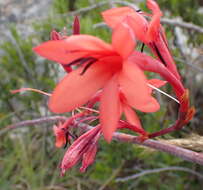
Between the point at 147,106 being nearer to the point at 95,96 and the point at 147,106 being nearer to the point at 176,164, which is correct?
the point at 95,96

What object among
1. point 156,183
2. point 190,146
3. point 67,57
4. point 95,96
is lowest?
point 156,183

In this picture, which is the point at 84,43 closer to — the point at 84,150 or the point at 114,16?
the point at 114,16

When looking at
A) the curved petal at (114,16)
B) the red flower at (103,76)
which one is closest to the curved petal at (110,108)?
the red flower at (103,76)

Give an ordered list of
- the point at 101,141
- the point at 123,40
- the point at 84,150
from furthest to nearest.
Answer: the point at 101,141 < the point at 84,150 < the point at 123,40

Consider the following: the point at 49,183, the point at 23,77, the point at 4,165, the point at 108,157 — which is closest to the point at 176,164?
the point at 108,157

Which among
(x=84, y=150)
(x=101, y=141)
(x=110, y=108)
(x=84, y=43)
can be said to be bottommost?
(x=101, y=141)

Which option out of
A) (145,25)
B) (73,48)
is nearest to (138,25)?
(145,25)
